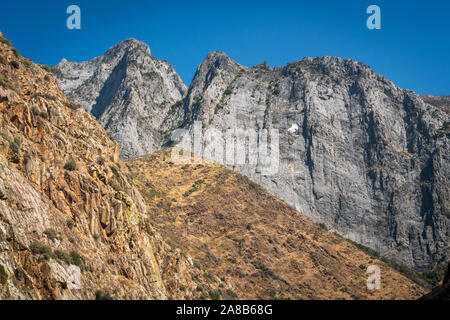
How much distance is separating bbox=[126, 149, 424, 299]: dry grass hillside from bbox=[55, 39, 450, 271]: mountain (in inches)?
911

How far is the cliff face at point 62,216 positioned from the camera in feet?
83.4

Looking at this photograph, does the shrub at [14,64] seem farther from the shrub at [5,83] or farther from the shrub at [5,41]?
the shrub at [5,83]

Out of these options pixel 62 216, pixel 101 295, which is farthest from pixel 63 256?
pixel 62 216

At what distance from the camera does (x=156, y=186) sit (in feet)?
269

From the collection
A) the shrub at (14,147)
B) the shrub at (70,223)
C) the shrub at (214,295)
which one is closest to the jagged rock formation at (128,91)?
the shrub at (214,295)

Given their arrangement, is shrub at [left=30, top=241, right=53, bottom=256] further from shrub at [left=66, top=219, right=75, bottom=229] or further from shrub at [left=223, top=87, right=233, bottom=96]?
shrub at [left=223, top=87, right=233, bottom=96]

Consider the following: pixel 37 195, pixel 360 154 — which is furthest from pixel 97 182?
pixel 360 154

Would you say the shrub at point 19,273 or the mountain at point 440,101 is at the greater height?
the mountain at point 440,101

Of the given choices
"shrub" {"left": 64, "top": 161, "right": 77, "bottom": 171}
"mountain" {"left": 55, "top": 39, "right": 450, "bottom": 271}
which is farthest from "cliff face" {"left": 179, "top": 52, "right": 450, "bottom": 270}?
"shrub" {"left": 64, "top": 161, "right": 77, "bottom": 171}

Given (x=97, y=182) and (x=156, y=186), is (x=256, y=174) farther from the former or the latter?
(x=97, y=182)

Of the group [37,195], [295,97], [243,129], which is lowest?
[37,195]

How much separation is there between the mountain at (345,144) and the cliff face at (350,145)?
0.28 meters

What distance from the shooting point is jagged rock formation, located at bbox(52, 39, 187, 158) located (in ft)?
418

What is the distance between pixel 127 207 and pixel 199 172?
52.6 m
